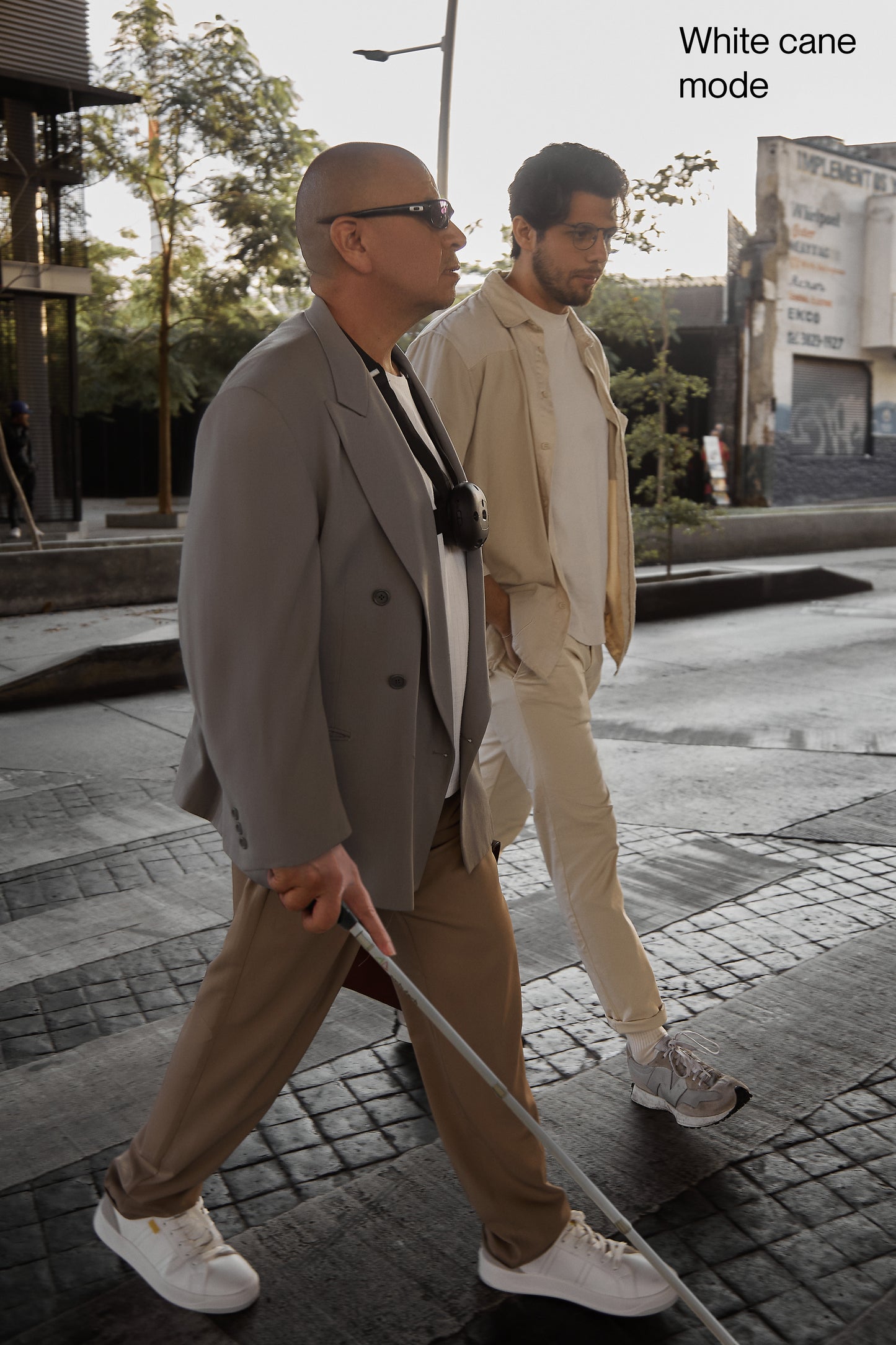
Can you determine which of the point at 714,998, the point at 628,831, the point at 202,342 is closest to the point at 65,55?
the point at 202,342

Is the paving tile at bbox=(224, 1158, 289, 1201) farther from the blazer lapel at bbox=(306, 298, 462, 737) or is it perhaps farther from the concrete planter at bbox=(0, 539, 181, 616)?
the concrete planter at bbox=(0, 539, 181, 616)

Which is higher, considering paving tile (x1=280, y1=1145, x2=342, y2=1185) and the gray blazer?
the gray blazer

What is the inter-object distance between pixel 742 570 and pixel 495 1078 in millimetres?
13065

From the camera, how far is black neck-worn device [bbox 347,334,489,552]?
7.52ft

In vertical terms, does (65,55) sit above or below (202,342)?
above

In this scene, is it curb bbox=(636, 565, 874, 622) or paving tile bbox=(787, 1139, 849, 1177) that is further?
curb bbox=(636, 565, 874, 622)

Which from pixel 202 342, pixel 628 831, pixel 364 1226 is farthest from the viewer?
pixel 202 342

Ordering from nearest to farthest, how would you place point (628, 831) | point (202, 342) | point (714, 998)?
point (714, 998) → point (628, 831) → point (202, 342)

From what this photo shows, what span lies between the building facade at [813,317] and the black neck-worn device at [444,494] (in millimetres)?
29914

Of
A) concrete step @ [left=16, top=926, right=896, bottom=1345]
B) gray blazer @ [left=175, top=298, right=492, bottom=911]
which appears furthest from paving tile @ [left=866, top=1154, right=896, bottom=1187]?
gray blazer @ [left=175, top=298, right=492, bottom=911]

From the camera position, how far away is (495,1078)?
2.16 m

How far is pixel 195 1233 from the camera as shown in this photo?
2.35 meters

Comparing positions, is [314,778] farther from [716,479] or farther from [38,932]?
[716,479]

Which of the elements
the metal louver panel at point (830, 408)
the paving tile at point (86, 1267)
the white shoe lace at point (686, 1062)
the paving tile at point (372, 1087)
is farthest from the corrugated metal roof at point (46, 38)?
the paving tile at point (86, 1267)
